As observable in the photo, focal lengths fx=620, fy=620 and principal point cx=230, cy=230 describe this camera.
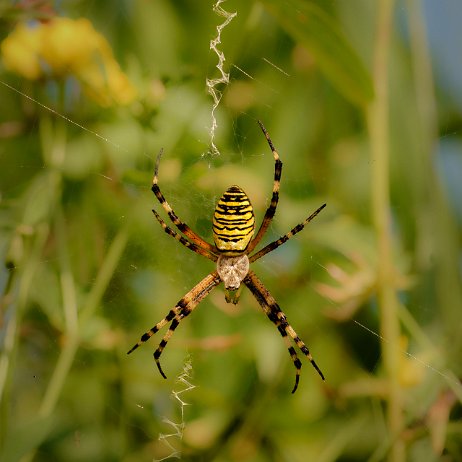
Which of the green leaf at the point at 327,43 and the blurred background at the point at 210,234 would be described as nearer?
the green leaf at the point at 327,43

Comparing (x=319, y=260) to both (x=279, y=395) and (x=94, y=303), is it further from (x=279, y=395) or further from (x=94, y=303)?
(x=94, y=303)

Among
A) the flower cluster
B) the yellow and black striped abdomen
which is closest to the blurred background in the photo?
the flower cluster

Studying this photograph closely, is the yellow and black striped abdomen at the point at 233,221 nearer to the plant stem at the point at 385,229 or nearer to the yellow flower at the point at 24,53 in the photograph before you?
the plant stem at the point at 385,229

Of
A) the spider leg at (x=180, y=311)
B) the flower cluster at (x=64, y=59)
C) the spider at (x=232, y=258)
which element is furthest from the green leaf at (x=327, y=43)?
the spider leg at (x=180, y=311)

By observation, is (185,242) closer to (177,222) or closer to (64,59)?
(177,222)

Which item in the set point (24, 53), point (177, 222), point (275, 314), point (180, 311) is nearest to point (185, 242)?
point (177, 222)

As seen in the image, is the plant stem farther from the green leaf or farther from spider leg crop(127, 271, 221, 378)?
spider leg crop(127, 271, 221, 378)
